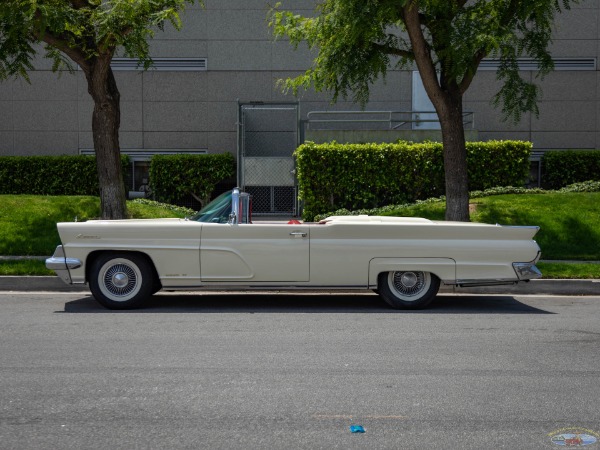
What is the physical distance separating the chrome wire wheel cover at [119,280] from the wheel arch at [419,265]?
2844mm

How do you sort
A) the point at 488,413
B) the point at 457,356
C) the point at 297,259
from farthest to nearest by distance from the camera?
the point at 297,259 < the point at 457,356 < the point at 488,413

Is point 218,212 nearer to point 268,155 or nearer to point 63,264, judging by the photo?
point 63,264

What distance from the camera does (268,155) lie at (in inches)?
859

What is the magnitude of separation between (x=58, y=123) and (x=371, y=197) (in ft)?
32.5

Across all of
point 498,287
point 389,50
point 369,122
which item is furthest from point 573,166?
point 498,287

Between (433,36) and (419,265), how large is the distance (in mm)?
5714

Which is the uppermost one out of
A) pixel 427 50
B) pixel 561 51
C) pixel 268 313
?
pixel 561 51

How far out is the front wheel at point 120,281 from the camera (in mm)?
9180

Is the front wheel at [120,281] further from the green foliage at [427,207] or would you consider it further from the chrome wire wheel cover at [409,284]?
the green foliage at [427,207]

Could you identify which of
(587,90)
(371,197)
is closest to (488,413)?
(371,197)

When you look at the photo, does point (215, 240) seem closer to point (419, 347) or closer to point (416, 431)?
point (419, 347)

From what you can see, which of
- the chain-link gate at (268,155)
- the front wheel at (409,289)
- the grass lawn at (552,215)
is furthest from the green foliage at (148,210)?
the front wheel at (409,289)

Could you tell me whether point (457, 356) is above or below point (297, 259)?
below

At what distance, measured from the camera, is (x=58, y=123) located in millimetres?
22094
